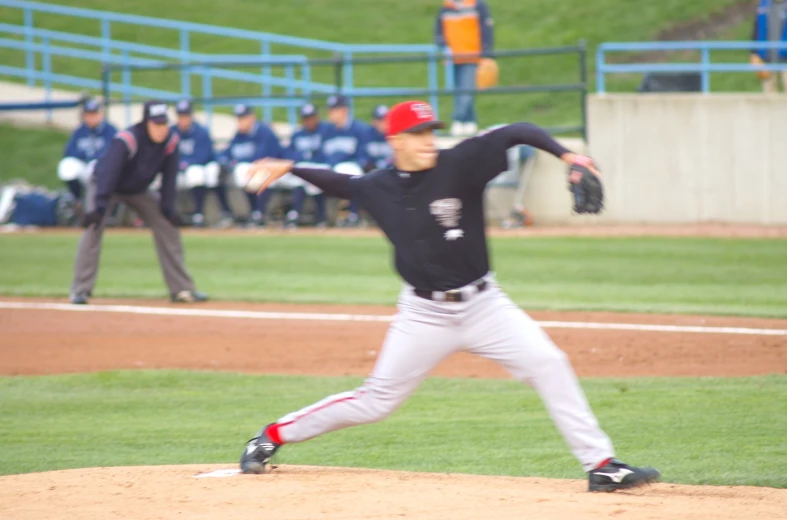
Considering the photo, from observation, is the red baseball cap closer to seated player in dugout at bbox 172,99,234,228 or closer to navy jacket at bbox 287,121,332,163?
navy jacket at bbox 287,121,332,163

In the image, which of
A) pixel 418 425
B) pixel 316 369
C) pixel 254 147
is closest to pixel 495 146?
pixel 418 425

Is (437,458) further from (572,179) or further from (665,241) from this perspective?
(665,241)

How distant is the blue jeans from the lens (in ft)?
62.7

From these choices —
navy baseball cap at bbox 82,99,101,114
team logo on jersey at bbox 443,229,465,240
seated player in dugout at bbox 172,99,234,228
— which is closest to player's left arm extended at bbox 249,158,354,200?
team logo on jersey at bbox 443,229,465,240

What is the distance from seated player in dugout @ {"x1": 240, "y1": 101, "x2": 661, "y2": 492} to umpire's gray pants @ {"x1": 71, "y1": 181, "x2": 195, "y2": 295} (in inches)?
281

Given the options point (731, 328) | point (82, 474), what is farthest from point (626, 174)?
point (82, 474)

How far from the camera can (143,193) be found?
488 inches

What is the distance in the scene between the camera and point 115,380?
9164mm

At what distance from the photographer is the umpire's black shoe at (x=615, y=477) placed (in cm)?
543

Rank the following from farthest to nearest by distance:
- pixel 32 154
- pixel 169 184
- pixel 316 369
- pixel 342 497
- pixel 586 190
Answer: pixel 32 154, pixel 169 184, pixel 316 369, pixel 342 497, pixel 586 190

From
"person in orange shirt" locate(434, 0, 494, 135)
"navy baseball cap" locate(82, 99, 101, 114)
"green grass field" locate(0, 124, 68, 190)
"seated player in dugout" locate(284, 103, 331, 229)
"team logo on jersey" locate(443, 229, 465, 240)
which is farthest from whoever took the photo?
"green grass field" locate(0, 124, 68, 190)

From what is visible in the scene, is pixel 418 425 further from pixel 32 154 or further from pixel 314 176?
pixel 32 154

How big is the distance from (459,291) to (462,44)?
46.4 ft

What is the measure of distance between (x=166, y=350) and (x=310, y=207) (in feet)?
31.9
